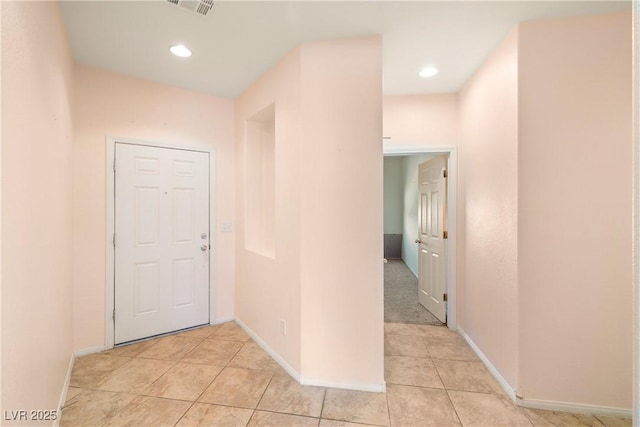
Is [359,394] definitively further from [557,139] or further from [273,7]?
[273,7]

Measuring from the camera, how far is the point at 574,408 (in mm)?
1764

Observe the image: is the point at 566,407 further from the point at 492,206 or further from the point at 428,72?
the point at 428,72

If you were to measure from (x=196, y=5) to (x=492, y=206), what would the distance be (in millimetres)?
2624

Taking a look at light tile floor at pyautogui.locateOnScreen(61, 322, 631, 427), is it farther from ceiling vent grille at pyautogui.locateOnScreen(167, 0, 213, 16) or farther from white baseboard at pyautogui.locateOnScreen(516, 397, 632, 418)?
ceiling vent grille at pyautogui.locateOnScreen(167, 0, 213, 16)

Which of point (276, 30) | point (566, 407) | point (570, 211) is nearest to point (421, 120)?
point (570, 211)

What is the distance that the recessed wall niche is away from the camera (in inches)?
116

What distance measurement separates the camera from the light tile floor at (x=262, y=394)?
1.68 metres

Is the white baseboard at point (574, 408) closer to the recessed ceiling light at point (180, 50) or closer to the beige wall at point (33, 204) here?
the beige wall at point (33, 204)

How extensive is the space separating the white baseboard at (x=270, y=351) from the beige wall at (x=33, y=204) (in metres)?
1.44

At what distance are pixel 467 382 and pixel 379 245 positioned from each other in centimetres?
130

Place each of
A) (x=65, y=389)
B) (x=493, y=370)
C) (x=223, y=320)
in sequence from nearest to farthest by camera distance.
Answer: (x=65, y=389), (x=493, y=370), (x=223, y=320)

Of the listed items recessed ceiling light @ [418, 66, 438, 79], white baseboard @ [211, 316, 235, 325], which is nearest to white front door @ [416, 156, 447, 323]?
recessed ceiling light @ [418, 66, 438, 79]

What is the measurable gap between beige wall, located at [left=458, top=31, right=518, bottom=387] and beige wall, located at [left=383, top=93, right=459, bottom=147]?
0.54ft

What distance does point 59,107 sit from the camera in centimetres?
171
